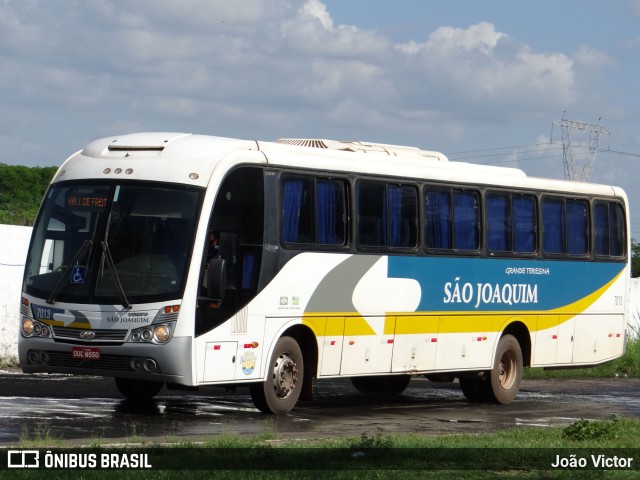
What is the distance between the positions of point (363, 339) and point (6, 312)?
8298 millimetres

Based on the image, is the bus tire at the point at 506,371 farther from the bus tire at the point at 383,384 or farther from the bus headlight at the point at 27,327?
the bus headlight at the point at 27,327

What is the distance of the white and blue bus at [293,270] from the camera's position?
1606cm

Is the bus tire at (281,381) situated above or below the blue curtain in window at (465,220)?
below

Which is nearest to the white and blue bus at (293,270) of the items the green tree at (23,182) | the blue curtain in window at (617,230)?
the blue curtain in window at (617,230)

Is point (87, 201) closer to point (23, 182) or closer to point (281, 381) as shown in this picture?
point (281, 381)

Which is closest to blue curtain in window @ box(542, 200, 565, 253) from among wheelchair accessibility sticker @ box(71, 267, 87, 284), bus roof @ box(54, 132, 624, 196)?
bus roof @ box(54, 132, 624, 196)

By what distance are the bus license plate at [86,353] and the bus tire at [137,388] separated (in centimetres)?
228

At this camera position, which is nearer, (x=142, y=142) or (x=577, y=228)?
(x=142, y=142)

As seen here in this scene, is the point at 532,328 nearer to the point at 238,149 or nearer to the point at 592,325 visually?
the point at 592,325

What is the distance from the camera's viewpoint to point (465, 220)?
21109mm

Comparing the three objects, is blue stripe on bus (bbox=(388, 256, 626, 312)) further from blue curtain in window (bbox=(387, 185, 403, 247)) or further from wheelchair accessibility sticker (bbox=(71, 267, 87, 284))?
wheelchair accessibility sticker (bbox=(71, 267, 87, 284))

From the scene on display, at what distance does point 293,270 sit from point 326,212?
3.86 ft

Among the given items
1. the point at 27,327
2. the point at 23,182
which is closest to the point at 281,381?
the point at 27,327

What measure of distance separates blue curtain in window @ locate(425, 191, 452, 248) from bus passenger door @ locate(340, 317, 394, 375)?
1.72 m
